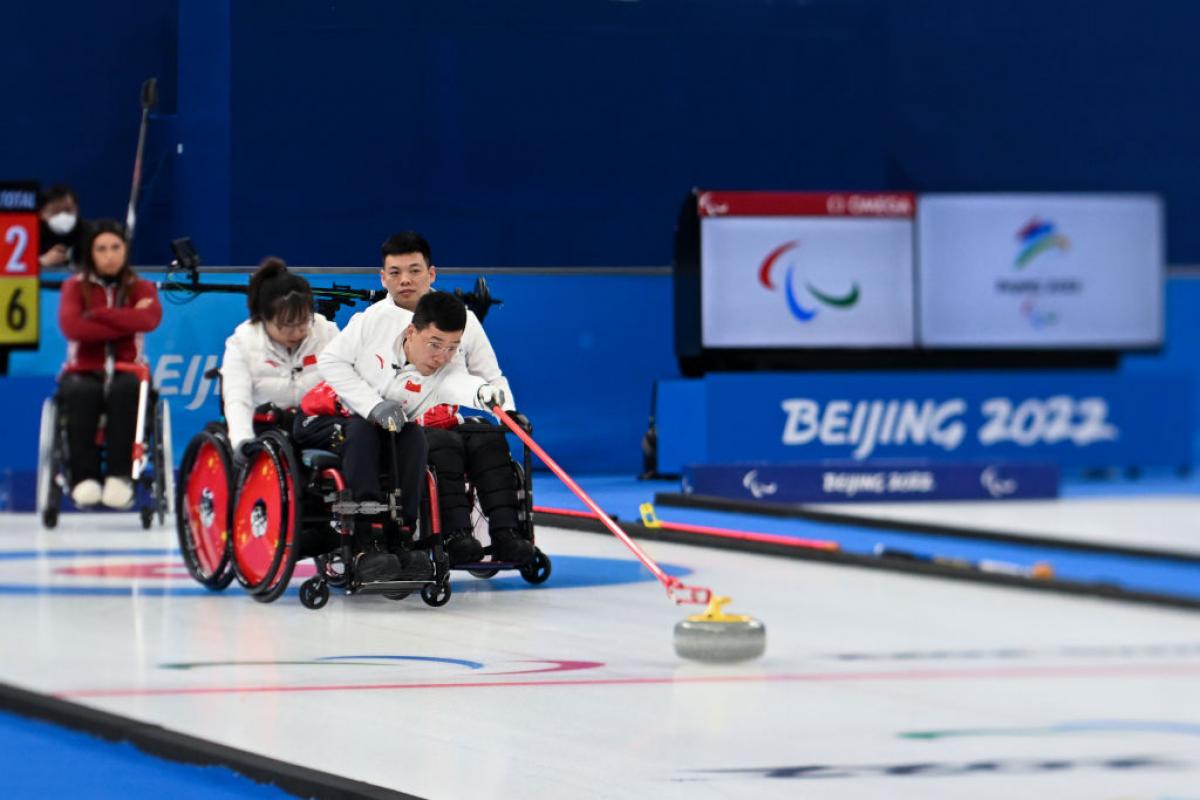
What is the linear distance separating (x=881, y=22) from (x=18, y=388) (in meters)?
5.65

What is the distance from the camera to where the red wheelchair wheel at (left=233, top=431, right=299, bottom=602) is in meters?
3.73

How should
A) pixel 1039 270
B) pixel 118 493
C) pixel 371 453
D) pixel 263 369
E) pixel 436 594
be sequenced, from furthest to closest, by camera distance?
1. pixel 118 493
2. pixel 371 453
3. pixel 263 369
4. pixel 436 594
5. pixel 1039 270

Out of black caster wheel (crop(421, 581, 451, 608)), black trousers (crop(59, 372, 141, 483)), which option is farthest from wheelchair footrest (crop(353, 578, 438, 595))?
black trousers (crop(59, 372, 141, 483))

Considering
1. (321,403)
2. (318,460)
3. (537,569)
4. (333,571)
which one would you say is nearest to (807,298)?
(537,569)

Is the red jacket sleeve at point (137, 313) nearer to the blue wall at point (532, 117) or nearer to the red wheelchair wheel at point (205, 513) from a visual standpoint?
the blue wall at point (532, 117)

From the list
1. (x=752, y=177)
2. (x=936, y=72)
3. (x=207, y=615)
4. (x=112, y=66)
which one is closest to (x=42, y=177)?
(x=112, y=66)

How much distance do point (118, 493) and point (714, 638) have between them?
17.6 ft

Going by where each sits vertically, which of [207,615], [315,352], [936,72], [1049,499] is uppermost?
[936,72]

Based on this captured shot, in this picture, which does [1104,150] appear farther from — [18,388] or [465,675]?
[18,388]

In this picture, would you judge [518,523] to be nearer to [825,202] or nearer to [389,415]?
[389,415]

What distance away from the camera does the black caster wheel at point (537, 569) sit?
1896 millimetres

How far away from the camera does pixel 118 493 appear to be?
7523 millimetres

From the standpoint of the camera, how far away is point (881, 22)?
964 millimetres

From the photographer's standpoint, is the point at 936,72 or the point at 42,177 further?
the point at 42,177
